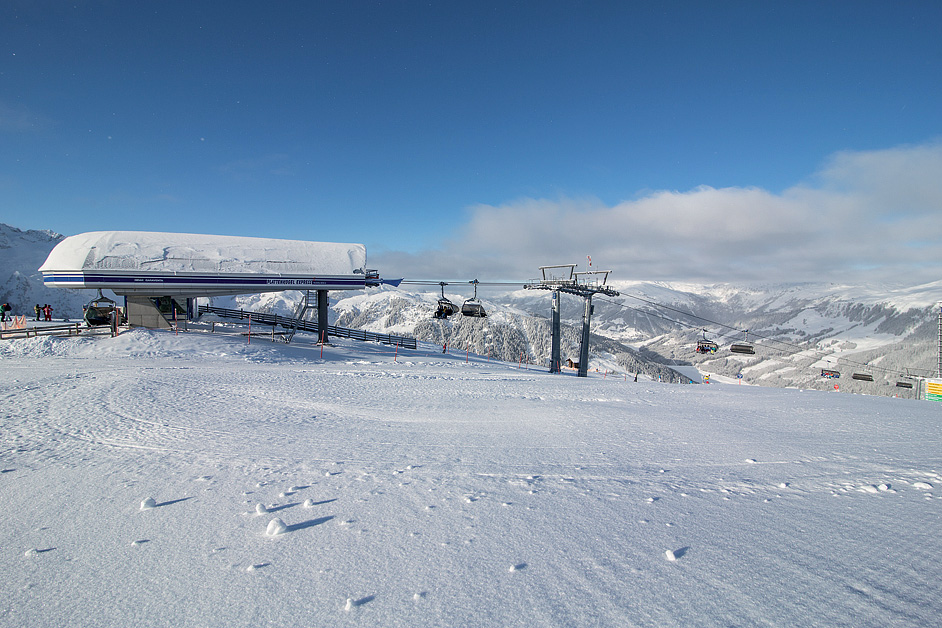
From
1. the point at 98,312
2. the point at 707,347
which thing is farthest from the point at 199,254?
the point at 707,347

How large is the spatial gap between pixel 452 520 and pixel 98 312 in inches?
1170

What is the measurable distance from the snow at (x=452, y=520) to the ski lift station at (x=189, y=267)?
62.1 feet

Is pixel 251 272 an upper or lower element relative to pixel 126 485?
upper

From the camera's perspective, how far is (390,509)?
13.0ft

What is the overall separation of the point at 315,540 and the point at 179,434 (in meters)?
4.60

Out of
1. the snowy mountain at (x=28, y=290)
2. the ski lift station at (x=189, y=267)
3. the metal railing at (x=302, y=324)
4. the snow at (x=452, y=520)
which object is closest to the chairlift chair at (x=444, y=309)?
the ski lift station at (x=189, y=267)

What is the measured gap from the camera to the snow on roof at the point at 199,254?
23.6 m

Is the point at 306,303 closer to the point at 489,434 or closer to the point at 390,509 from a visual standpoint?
the point at 489,434

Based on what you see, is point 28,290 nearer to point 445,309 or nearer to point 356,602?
point 445,309

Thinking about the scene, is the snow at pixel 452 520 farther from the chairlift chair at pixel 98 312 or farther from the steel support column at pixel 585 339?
the chairlift chair at pixel 98 312

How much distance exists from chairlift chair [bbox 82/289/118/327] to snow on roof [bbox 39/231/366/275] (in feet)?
7.28

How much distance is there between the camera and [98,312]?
23.9m

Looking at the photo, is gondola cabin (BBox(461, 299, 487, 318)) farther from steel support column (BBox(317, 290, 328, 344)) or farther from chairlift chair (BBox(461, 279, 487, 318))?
steel support column (BBox(317, 290, 328, 344))

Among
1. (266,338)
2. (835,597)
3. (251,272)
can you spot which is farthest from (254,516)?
(266,338)
